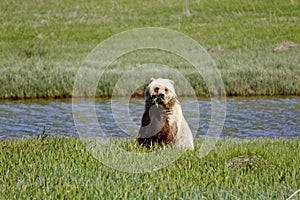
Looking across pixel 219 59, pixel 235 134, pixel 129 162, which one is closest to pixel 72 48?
pixel 219 59

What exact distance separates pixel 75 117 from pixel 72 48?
41.2 ft

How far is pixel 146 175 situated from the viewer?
6.32m

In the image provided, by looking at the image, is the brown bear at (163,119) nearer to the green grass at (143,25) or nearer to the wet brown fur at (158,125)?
the wet brown fur at (158,125)

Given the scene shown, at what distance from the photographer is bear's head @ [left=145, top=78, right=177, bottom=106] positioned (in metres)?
7.34

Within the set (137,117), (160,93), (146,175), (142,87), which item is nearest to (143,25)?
(142,87)

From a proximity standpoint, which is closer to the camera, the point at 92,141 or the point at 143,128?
the point at 143,128

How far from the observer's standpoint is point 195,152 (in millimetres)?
7781

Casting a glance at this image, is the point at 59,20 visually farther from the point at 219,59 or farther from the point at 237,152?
the point at 237,152

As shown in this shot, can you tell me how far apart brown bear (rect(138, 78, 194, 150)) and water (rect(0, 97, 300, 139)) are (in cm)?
602

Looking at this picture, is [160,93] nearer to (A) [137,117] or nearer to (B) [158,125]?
(B) [158,125]

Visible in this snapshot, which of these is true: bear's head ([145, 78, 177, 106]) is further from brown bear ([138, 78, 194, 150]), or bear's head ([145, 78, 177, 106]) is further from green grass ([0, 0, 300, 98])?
green grass ([0, 0, 300, 98])

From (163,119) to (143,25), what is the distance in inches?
1064

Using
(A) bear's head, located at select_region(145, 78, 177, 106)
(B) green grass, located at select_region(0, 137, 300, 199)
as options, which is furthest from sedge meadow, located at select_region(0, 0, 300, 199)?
(A) bear's head, located at select_region(145, 78, 177, 106)

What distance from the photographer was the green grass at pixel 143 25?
67.0ft
